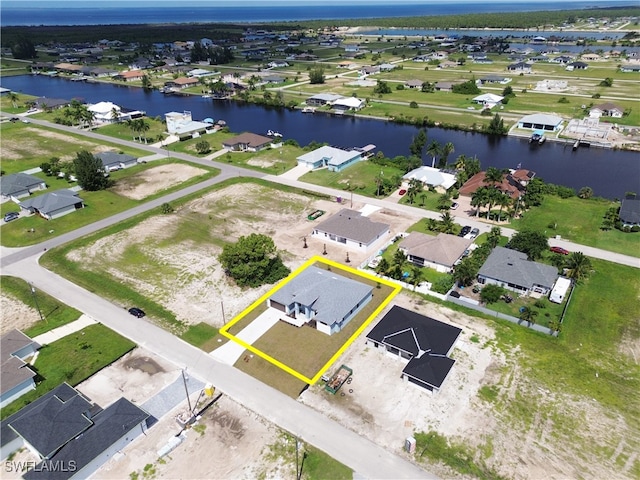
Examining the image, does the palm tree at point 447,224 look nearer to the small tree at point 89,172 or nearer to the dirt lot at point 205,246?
the dirt lot at point 205,246

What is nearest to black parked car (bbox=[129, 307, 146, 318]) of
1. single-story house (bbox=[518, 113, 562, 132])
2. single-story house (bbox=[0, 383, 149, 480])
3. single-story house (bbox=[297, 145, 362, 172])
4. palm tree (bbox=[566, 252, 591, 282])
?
single-story house (bbox=[0, 383, 149, 480])

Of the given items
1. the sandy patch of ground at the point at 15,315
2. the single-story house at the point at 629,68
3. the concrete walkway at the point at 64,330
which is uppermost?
the single-story house at the point at 629,68

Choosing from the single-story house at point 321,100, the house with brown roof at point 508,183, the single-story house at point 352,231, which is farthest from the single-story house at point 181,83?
the single-story house at point 352,231

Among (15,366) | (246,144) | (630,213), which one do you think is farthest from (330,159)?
(15,366)

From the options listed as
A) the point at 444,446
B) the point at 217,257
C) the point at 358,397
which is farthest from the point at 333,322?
the point at 217,257

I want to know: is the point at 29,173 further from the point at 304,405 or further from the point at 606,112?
the point at 606,112
